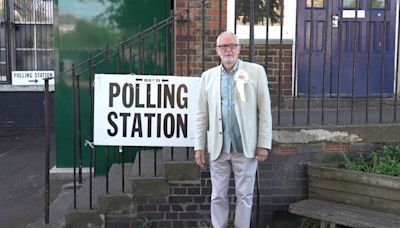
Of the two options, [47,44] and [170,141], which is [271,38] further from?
[47,44]

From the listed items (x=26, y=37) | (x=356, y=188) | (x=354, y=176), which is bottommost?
(x=356, y=188)

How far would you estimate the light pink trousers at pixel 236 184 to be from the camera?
12.2ft

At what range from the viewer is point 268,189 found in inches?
181

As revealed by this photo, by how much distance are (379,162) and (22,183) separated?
449cm

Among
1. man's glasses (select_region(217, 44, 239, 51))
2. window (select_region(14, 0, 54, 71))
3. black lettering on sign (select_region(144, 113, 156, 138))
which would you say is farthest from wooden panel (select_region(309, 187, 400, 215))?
window (select_region(14, 0, 54, 71))

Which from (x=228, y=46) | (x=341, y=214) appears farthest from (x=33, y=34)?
(x=341, y=214)

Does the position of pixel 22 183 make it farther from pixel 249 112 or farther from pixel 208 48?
pixel 249 112

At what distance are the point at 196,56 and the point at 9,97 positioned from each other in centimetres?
599

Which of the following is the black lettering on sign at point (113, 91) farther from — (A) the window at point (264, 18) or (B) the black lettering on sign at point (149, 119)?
(A) the window at point (264, 18)

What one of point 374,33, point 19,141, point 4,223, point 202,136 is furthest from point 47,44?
point 202,136

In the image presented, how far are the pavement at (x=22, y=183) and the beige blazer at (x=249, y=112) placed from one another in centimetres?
242

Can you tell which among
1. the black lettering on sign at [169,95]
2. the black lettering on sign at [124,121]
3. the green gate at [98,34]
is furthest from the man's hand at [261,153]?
the green gate at [98,34]

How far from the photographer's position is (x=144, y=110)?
4488 mm

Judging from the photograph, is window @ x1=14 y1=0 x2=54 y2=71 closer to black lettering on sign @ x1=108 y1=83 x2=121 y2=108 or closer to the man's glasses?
black lettering on sign @ x1=108 y1=83 x2=121 y2=108
